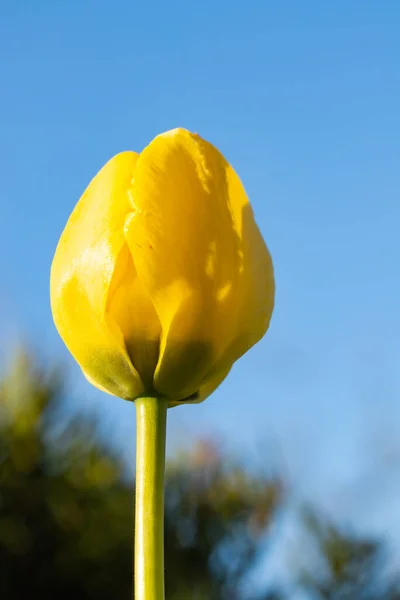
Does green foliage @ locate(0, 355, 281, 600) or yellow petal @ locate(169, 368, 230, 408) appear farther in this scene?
green foliage @ locate(0, 355, 281, 600)

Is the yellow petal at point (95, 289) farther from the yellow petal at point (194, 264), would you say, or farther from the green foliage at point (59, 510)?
Answer: the green foliage at point (59, 510)

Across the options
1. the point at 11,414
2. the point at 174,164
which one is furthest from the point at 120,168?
the point at 11,414

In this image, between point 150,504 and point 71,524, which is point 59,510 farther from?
point 150,504

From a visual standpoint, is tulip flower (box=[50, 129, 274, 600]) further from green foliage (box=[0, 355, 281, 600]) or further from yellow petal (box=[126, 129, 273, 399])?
green foliage (box=[0, 355, 281, 600])

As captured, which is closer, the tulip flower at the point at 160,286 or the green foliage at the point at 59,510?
the tulip flower at the point at 160,286

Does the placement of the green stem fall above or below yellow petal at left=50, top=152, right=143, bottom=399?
below

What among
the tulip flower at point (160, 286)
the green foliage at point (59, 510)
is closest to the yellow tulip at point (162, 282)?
the tulip flower at point (160, 286)

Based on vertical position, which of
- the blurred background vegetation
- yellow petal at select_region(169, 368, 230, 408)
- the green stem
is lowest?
the green stem

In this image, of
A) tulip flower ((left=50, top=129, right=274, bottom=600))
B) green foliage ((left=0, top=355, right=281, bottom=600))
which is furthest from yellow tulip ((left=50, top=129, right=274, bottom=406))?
green foliage ((left=0, top=355, right=281, bottom=600))

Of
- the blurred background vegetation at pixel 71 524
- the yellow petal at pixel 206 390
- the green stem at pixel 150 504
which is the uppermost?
the blurred background vegetation at pixel 71 524
